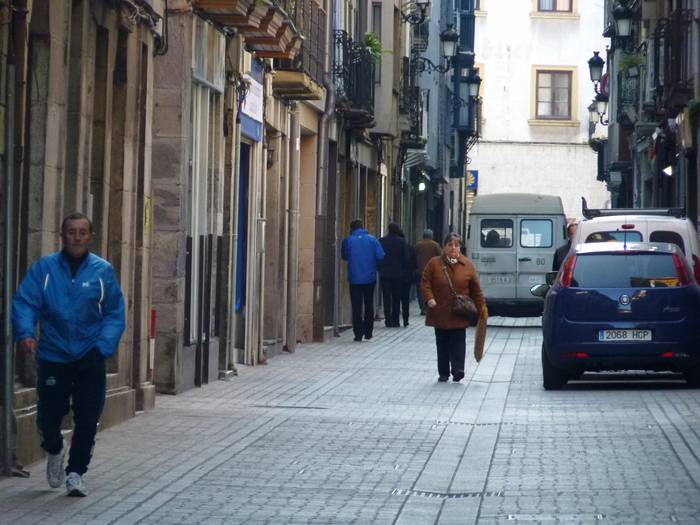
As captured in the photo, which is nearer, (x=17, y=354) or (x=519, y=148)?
(x=17, y=354)

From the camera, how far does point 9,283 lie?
11594 mm

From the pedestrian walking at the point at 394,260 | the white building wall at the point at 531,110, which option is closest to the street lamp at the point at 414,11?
the pedestrian walking at the point at 394,260

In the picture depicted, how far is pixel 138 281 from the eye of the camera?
645 inches

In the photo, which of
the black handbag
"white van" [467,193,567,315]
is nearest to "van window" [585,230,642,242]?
the black handbag

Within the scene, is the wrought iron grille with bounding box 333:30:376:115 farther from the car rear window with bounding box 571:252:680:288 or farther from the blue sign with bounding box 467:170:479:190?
the blue sign with bounding box 467:170:479:190

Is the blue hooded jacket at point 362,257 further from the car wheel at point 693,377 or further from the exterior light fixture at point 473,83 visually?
the exterior light fixture at point 473,83

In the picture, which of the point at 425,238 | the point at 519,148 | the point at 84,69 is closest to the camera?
the point at 84,69

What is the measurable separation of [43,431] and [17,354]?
5.51ft

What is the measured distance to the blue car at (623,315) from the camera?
1923 centimetres

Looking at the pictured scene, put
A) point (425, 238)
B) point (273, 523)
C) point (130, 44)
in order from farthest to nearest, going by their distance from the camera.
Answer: point (425, 238), point (130, 44), point (273, 523)

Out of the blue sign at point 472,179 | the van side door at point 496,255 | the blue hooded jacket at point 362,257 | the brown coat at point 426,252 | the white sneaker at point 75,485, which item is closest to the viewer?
the white sneaker at point 75,485

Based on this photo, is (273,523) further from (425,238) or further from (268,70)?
(425,238)

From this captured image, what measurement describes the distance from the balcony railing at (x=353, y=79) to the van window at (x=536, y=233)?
4.44 meters

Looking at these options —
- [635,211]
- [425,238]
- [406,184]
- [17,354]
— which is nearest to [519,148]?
[406,184]
